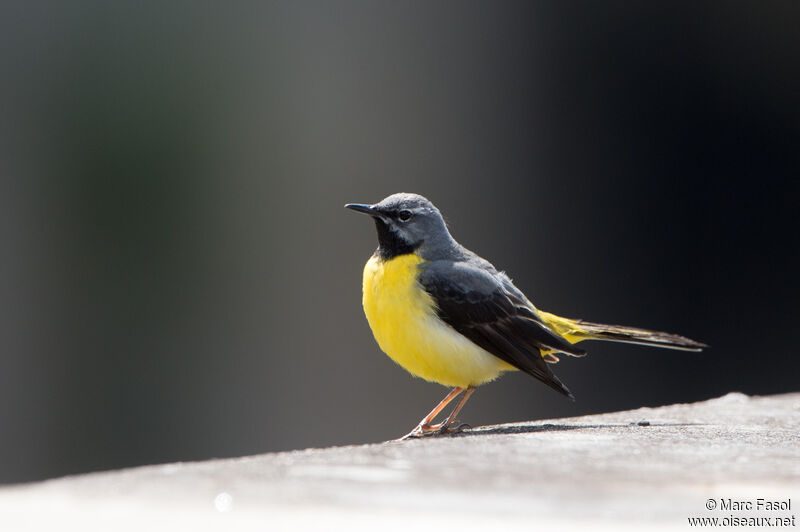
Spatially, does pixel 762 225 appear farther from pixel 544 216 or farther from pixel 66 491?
pixel 66 491

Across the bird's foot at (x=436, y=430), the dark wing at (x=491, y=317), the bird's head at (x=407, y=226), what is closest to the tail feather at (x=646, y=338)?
the dark wing at (x=491, y=317)

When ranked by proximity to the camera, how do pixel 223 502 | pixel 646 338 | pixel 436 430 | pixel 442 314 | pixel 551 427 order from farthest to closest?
pixel 646 338 < pixel 442 314 < pixel 436 430 < pixel 551 427 < pixel 223 502

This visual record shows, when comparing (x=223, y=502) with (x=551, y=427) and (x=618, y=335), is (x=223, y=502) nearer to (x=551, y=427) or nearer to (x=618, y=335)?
(x=551, y=427)

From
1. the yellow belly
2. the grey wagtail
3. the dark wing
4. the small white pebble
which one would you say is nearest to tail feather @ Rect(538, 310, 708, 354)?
the grey wagtail

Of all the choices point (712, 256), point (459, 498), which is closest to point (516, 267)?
point (712, 256)

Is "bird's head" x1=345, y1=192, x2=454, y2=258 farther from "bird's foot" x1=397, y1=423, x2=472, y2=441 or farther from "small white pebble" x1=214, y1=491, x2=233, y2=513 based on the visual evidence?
"small white pebble" x1=214, y1=491, x2=233, y2=513

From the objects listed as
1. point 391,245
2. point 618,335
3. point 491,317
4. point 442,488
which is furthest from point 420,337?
point 442,488
